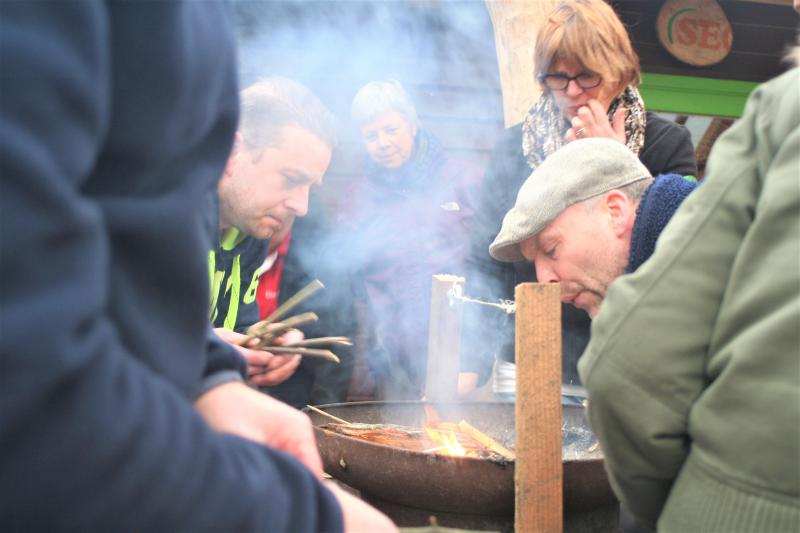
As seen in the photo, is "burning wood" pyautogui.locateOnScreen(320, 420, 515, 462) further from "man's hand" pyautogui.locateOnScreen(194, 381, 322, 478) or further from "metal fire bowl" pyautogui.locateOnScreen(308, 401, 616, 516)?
"man's hand" pyautogui.locateOnScreen(194, 381, 322, 478)

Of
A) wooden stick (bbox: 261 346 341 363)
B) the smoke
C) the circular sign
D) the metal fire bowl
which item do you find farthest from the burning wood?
the circular sign

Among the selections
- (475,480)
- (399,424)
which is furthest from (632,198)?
(399,424)

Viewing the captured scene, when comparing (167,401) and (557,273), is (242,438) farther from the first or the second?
(557,273)

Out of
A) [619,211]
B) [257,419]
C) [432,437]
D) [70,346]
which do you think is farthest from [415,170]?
[70,346]

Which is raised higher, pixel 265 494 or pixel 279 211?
pixel 265 494

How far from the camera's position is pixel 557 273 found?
2.49m

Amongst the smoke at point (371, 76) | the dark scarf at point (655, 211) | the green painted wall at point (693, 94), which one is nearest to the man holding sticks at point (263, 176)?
the smoke at point (371, 76)

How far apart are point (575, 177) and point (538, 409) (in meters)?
0.83

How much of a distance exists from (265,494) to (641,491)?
2.88ft

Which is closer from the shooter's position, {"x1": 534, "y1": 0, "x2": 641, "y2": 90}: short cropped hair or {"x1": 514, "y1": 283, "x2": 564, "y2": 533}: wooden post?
{"x1": 514, "y1": 283, "x2": 564, "y2": 533}: wooden post

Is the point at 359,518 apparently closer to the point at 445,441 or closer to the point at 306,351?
the point at 306,351

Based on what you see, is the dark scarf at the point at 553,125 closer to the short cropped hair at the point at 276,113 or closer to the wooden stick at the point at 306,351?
the short cropped hair at the point at 276,113

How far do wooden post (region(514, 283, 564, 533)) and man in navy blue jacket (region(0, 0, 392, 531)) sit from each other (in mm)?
1208

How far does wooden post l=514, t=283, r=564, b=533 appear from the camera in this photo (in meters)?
1.90
